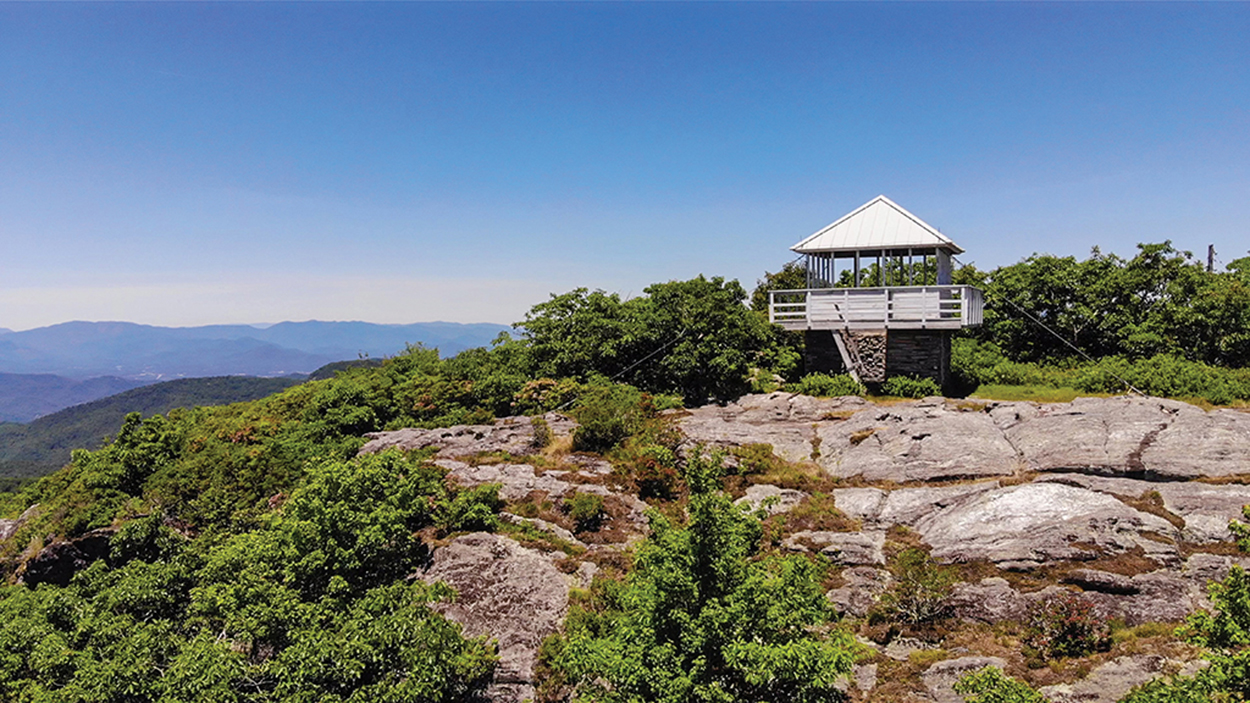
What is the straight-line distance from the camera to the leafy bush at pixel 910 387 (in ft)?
76.4

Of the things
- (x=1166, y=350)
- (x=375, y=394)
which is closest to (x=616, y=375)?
(x=375, y=394)

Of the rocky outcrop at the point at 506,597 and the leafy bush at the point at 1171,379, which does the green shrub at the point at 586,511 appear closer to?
the rocky outcrop at the point at 506,597

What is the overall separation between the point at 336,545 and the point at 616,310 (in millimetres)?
17958

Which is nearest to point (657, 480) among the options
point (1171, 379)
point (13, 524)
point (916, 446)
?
point (916, 446)

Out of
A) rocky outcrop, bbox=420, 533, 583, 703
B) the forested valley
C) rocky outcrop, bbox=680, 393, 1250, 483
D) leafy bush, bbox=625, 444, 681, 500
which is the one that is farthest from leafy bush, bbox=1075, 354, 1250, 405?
rocky outcrop, bbox=420, 533, 583, 703

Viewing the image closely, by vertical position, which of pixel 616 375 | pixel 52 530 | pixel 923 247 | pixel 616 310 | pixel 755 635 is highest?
pixel 923 247

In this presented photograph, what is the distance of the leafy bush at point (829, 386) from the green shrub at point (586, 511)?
10788 millimetres

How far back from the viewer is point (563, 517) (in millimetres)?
16094

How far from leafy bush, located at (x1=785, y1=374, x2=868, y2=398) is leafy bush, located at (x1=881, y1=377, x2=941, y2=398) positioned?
2.83 feet

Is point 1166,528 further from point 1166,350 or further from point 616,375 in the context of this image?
point 1166,350

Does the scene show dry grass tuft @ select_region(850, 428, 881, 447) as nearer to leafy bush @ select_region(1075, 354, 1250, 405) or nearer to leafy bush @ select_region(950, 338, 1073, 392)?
leafy bush @ select_region(950, 338, 1073, 392)

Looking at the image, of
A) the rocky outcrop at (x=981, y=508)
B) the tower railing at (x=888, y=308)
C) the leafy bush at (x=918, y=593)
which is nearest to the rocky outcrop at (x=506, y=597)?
the rocky outcrop at (x=981, y=508)

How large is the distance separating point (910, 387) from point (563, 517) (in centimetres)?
1391

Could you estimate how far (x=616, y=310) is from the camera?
2808cm
